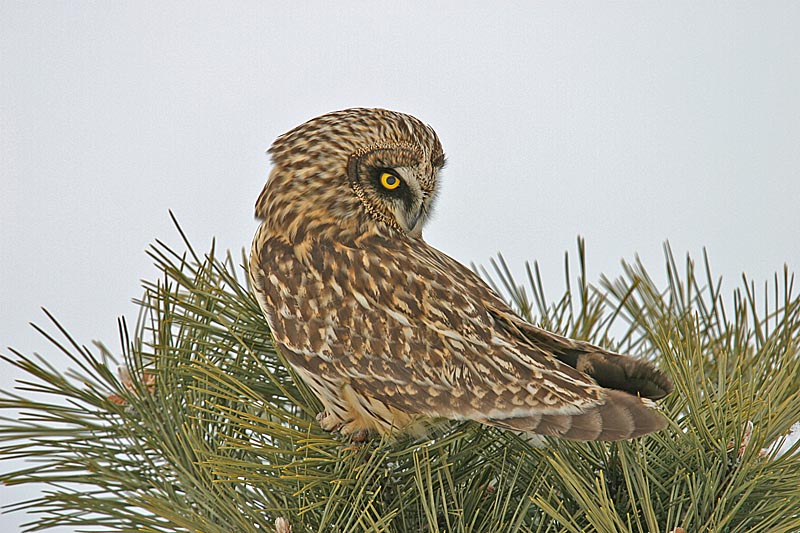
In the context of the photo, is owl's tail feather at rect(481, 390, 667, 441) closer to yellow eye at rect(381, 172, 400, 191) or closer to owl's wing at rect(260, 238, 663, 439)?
owl's wing at rect(260, 238, 663, 439)

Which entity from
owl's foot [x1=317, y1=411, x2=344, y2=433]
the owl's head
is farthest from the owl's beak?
owl's foot [x1=317, y1=411, x2=344, y2=433]

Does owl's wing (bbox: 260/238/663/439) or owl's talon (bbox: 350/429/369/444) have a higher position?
owl's wing (bbox: 260/238/663/439)

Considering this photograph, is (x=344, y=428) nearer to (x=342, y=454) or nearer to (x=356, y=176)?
(x=342, y=454)

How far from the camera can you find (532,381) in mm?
588

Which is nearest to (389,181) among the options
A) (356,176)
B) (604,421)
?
(356,176)

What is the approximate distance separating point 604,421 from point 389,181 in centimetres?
29

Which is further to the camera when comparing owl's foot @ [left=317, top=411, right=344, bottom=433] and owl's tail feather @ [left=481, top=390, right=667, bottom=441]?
owl's foot @ [left=317, top=411, right=344, bottom=433]

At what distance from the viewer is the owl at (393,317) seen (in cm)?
57

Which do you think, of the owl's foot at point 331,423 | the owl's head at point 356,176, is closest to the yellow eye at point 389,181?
the owl's head at point 356,176

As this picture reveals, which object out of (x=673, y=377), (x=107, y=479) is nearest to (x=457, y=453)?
(x=673, y=377)

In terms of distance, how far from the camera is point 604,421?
20.6 inches

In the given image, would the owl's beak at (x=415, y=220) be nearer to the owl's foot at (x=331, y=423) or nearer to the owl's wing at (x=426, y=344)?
the owl's wing at (x=426, y=344)

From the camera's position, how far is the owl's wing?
562 mm

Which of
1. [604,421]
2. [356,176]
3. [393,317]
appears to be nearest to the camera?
[604,421]
